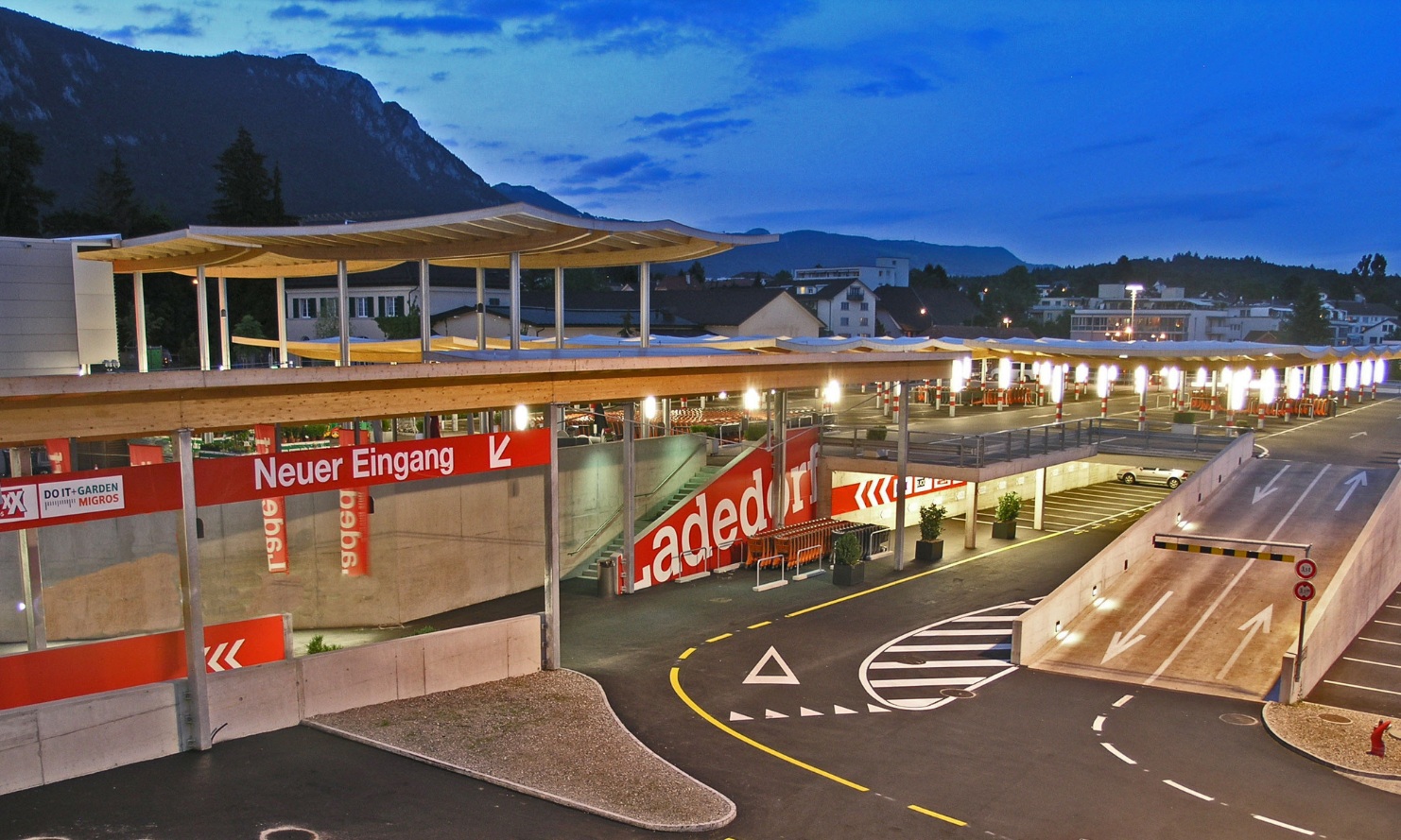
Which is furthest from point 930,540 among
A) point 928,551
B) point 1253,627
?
point 1253,627

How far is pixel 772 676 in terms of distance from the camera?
56.2ft

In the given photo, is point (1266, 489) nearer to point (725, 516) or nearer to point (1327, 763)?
point (725, 516)

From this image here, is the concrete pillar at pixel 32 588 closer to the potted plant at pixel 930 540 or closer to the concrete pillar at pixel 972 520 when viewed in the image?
the potted plant at pixel 930 540

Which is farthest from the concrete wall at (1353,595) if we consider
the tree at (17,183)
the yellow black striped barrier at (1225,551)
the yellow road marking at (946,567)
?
the tree at (17,183)

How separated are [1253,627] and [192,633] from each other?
19999 mm

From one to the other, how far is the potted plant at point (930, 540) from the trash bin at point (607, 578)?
9.33 metres

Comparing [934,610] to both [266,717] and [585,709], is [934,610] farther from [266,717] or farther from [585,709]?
[266,717]

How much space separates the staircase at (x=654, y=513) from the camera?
23828 millimetres

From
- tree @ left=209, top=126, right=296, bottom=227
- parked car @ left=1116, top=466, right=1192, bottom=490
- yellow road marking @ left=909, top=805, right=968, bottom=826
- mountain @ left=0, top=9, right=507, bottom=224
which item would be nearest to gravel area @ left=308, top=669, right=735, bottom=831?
yellow road marking @ left=909, top=805, right=968, bottom=826

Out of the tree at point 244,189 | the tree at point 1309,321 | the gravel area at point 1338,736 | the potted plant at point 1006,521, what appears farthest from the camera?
the tree at point 1309,321

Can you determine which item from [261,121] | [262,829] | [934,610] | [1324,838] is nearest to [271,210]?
[934,610]

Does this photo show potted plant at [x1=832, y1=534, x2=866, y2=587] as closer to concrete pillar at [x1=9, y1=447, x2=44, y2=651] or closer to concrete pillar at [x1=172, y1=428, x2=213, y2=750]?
concrete pillar at [x1=172, y1=428, x2=213, y2=750]

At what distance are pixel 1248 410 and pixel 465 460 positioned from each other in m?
54.2

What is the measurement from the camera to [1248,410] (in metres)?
55.5
